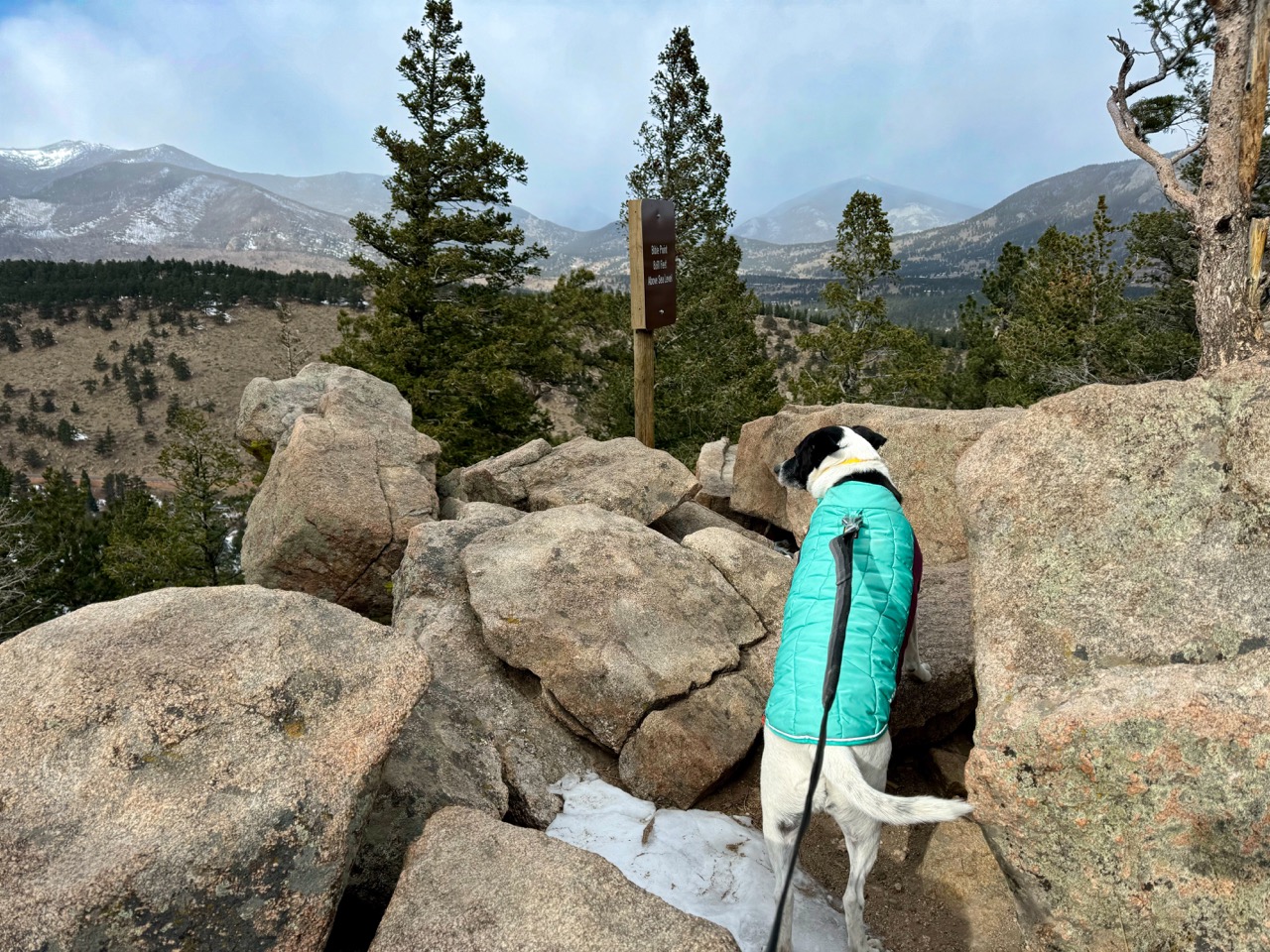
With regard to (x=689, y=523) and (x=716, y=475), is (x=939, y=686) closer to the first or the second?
(x=689, y=523)

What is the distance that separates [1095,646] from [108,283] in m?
134

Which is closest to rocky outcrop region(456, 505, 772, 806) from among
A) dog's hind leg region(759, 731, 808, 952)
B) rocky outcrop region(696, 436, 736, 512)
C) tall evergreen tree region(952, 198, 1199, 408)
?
dog's hind leg region(759, 731, 808, 952)

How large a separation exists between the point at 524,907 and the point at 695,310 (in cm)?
2080

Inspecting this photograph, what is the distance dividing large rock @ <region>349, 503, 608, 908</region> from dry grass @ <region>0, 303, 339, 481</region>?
75764mm

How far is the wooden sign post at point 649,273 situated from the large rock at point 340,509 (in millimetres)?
3776

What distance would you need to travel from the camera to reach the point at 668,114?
22.0 m

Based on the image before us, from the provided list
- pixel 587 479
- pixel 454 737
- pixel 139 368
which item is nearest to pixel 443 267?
pixel 587 479

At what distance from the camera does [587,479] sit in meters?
9.14

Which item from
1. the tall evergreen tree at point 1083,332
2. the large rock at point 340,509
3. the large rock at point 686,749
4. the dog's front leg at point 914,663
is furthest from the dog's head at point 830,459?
the tall evergreen tree at point 1083,332

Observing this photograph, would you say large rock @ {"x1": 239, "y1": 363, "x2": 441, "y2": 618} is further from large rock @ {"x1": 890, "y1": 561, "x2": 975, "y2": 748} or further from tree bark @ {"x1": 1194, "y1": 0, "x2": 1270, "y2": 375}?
tree bark @ {"x1": 1194, "y1": 0, "x2": 1270, "y2": 375}

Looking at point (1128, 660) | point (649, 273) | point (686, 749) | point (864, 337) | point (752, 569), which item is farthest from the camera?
point (864, 337)

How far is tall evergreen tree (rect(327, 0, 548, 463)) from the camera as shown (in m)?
20.7

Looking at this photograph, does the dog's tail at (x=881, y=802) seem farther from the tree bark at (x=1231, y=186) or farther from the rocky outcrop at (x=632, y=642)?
the tree bark at (x=1231, y=186)

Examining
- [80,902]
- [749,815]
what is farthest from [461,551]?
[80,902]
